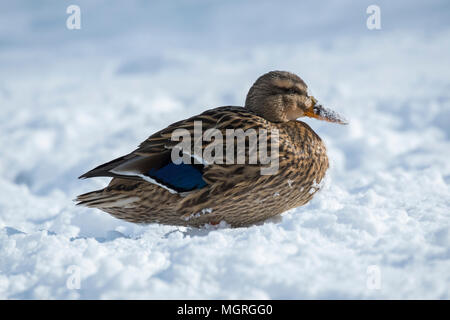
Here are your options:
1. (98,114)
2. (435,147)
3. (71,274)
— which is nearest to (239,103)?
(98,114)

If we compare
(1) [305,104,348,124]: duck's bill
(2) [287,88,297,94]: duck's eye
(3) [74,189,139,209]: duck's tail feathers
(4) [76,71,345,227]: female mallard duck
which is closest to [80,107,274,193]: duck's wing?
(4) [76,71,345,227]: female mallard duck

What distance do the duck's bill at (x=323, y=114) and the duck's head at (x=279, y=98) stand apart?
0.04 m

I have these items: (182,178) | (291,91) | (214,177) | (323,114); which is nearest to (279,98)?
(291,91)

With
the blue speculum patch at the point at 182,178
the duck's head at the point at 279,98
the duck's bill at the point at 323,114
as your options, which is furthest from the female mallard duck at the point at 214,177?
the duck's bill at the point at 323,114

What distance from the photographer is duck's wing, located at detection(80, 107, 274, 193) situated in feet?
11.4

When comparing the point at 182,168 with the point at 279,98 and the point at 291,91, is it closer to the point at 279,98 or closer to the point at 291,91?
the point at 279,98

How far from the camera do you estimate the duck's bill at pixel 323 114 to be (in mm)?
4129

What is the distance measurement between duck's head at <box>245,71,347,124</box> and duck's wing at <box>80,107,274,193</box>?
348mm

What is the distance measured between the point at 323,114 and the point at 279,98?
42 centimetres

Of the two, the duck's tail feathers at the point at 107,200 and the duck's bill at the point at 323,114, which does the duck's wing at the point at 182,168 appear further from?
the duck's bill at the point at 323,114

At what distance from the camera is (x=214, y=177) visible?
3.50 m

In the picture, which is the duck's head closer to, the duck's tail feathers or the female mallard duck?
the female mallard duck

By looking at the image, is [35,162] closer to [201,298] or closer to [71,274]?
[71,274]
